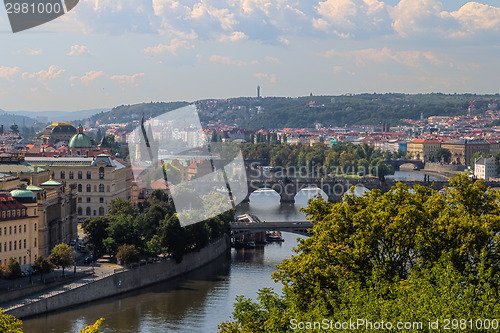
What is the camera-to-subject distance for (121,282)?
1512 inches

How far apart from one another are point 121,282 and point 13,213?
15.3ft

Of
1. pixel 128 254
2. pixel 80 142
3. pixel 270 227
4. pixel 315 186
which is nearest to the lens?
pixel 128 254

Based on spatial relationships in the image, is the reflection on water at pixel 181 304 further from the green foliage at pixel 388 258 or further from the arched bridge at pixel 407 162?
the arched bridge at pixel 407 162

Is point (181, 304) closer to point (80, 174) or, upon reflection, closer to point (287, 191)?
point (80, 174)

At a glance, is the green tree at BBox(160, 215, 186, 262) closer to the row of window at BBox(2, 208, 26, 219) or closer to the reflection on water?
the reflection on water

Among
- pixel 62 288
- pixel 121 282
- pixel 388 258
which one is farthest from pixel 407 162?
pixel 388 258

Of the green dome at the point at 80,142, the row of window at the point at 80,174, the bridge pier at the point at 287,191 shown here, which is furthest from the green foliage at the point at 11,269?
the bridge pier at the point at 287,191

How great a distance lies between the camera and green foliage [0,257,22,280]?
3472 centimetres

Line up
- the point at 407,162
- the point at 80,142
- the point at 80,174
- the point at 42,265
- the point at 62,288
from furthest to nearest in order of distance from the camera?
the point at 407,162
the point at 80,142
the point at 80,174
the point at 42,265
the point at 62,288

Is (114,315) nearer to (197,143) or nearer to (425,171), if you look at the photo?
(197,143)

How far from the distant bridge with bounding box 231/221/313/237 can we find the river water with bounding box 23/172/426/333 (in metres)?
3.22

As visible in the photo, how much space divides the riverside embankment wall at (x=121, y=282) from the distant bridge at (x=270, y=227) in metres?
4.93

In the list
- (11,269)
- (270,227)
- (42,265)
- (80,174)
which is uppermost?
(80,174)

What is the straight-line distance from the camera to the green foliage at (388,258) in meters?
20.2
